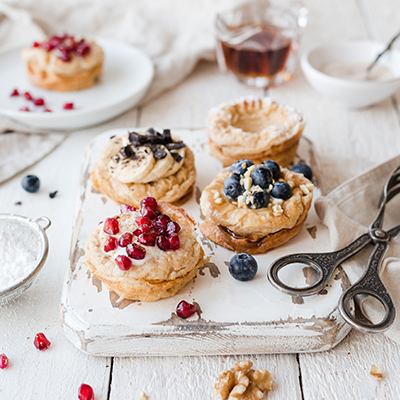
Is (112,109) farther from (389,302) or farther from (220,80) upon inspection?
(389,302)

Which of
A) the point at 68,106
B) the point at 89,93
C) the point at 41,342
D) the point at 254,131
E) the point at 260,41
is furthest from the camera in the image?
the point at 260,41

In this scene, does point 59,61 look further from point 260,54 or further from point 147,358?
point 147,358

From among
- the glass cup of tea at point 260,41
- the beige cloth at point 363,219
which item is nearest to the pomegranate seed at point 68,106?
the glass cup of tea at point 260,41

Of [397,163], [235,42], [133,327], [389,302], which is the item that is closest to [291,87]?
[235,42]

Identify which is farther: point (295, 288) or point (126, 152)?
point (126, 152)

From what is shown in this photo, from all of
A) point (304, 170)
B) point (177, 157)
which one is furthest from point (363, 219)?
point (177, 157)

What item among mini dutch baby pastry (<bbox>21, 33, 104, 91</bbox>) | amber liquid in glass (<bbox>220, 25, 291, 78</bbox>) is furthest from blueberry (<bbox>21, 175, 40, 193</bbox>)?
amber liquid in glass (<bbox>220, 25, 291, 78</bbox>)

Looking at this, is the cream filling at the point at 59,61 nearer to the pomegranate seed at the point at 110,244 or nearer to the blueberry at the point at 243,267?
the pomegranate seed at the point at 110,244
